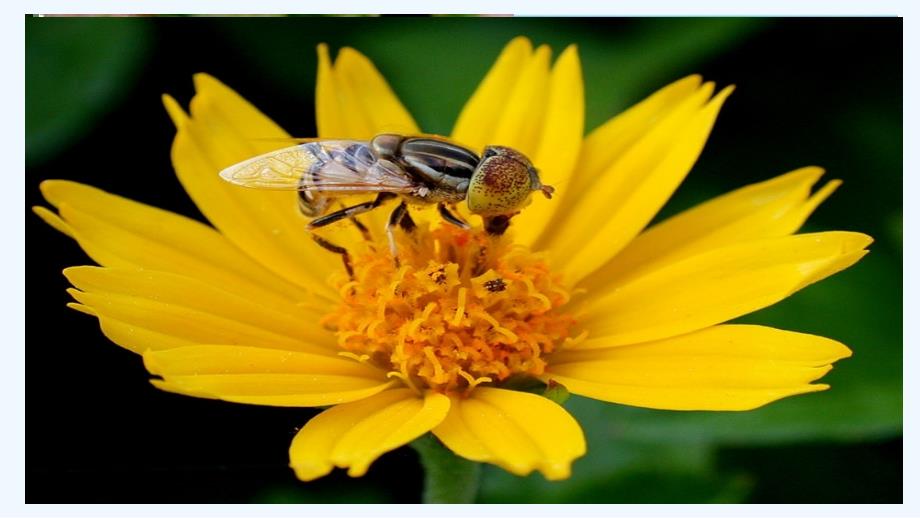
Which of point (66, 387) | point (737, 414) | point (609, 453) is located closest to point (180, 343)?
point (66, 387)

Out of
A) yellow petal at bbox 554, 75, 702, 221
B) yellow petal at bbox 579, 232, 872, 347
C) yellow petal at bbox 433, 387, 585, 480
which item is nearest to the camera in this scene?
yellow petal at bbox 433, 387, 585, 480

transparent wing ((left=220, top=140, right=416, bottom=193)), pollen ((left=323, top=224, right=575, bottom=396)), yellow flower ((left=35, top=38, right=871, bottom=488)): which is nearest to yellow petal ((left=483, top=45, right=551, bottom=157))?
yellow flower ((left=35, top=38, right=871, bottom=488))

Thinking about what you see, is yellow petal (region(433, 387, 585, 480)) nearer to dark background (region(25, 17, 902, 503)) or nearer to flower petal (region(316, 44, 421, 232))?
dark background (region(25, 17, 902, 503))

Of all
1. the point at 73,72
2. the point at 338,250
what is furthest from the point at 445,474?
the point at 73,72

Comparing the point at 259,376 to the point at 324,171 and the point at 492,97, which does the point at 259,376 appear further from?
the point at 492,97

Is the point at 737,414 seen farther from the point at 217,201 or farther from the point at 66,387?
the point at 66,387
